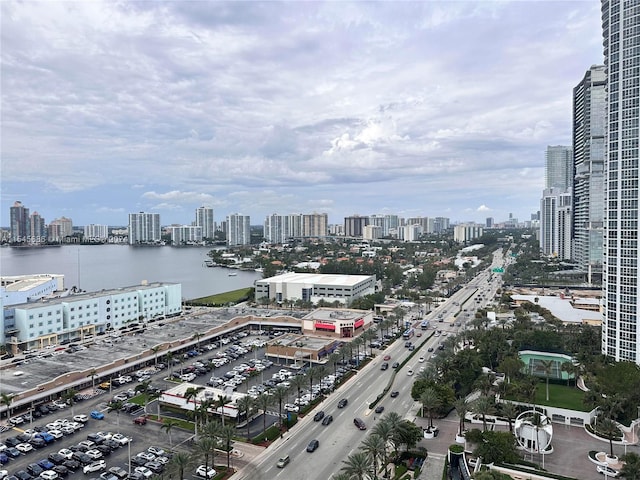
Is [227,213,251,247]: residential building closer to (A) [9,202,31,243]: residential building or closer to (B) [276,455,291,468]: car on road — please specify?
(A) [9,202,31,243]: residential building

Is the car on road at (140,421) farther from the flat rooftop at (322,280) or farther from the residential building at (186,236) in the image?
the residential building at (186,236)

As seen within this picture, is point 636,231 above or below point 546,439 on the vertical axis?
above

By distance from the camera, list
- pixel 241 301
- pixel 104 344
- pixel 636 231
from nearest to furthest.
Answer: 1. pixel 636 231
2. pixel 104 344
3. pixel 241 301

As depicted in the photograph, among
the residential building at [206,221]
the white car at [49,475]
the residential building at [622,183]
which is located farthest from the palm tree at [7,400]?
the residential building at [206,221]

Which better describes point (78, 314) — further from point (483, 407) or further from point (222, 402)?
point (483, 407)

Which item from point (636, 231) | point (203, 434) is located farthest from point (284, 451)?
point (636, 231)

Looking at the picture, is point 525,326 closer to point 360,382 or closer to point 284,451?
point 360,382

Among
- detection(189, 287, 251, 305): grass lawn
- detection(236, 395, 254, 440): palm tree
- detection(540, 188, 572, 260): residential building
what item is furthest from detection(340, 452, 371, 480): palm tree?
detection(540, 188, 572, 260): residential building
